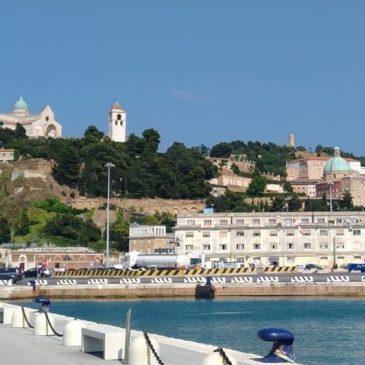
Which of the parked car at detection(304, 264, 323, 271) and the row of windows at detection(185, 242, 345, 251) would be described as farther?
the row of windows at detection(185, 242, 345, 251)

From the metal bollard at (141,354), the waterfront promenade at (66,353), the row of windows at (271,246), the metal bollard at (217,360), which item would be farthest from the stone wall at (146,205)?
the metal bollard at (217,360)

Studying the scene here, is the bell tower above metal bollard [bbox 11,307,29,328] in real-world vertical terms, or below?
above

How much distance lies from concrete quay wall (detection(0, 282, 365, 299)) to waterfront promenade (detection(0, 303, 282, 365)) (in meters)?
40.4

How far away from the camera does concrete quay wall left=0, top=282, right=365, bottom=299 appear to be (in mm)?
60281

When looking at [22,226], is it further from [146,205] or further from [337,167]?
[337,167]

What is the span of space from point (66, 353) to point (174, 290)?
1733 inches

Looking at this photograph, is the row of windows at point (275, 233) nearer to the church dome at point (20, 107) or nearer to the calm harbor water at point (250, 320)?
the calm harbor water at point (250, 320)

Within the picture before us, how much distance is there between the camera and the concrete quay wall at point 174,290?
60.3m

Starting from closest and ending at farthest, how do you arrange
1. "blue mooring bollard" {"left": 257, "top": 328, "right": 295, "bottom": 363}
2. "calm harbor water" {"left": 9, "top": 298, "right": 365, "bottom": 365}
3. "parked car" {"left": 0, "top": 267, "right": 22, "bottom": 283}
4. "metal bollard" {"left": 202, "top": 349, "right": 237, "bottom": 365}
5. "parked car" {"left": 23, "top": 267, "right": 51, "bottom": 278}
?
"metal bollard" {"left": 202, "top": 349, "right": 237, "bottom": 365}
"blue mooring bollard" {"left": 257, "top": 328, "right": 295, "bottom": 363}
"calm harbor water" {"left": 9, "top": 298, "right": 365, "bottom": 365}
"parked car" {"left": 0, "top": 267, "right": 22, "bottom": 283}
"parked car" {"left": 23, "top": 267, "right": 51, "bottom": 278}

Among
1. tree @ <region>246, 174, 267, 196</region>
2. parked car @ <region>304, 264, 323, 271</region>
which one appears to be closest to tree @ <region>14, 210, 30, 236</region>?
parked car @ <region>304, 264, 323, 271</region>

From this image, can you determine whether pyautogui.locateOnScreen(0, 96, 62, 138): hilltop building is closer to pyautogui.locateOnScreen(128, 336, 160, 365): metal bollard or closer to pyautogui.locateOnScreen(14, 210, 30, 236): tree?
pyautogui.locateOnScreen(14, 210, 30, 236): tree

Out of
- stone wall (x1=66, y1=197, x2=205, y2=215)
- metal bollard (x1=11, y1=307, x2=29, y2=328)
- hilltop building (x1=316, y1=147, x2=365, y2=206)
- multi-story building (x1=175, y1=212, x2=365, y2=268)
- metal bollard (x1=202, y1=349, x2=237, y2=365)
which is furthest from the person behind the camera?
hilltop building (x1=316, y1=147, x2=365, y2=206)

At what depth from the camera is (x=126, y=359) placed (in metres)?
15.6

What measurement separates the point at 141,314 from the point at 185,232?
136 ft
